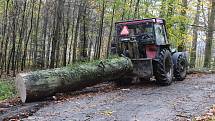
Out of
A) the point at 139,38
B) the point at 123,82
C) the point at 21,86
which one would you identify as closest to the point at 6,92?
the point at 21,86

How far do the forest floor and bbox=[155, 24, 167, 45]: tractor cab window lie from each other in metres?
2.00

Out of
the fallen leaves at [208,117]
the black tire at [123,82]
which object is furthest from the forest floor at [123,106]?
the black tire at [123,82]

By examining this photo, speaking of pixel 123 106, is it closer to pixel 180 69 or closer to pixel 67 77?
pixel 67 77

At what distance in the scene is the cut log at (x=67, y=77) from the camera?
32.2 feet

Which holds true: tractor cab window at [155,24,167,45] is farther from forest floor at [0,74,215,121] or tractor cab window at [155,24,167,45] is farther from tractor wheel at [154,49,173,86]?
forest floor at [0,74,215,121]

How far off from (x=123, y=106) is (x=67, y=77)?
2440 mm

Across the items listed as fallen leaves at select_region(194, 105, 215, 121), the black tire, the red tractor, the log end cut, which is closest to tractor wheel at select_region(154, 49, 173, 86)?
the red tractor

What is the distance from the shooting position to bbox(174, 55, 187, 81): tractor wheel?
575 inches

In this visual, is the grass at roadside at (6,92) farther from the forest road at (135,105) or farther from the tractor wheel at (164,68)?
the tractor wheel at (164,68)

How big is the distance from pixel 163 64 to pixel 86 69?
3.07 meters

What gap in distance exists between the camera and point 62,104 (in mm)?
9391

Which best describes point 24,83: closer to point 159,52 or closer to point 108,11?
point 159,52

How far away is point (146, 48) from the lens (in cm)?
1331

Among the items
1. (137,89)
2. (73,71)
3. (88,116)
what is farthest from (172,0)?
(88,116)
